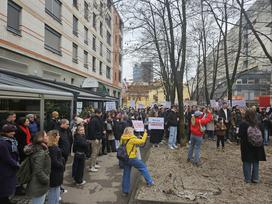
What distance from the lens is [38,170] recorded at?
406 centimetres

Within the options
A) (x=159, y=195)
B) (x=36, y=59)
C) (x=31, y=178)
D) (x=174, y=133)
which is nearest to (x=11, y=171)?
(x=31, y=178)

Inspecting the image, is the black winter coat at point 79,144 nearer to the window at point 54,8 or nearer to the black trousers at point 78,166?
the black trousers at point 78,166

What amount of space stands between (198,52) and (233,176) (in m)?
20.0

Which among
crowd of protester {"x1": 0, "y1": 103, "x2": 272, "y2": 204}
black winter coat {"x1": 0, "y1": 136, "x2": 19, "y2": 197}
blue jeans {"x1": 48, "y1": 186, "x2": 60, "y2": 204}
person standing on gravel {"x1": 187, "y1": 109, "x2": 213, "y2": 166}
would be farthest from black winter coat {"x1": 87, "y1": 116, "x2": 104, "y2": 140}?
black winter coat {"x1": 0, "y1": 136, "x2": 19, "y2": 197}

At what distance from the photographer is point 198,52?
84.0ft

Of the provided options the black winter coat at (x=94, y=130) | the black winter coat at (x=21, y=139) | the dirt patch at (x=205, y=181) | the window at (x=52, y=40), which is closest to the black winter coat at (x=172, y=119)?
the dirt patch at (x=205, y=181)

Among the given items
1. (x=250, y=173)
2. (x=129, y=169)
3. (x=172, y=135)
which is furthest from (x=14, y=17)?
(x=250, y=173)

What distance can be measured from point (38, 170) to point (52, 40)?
17.1 metres

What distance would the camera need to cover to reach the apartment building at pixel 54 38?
13641mm

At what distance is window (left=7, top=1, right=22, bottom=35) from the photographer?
1428 cm

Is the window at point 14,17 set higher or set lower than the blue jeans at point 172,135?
higher

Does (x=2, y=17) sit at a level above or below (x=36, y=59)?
above

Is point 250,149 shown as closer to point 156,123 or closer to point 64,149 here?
point 64,149

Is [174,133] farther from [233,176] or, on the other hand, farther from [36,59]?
[36,59]
